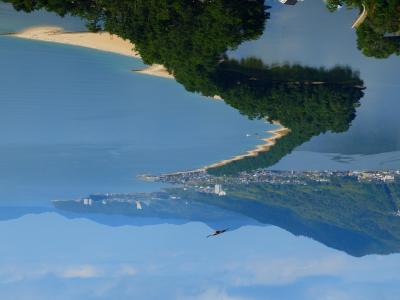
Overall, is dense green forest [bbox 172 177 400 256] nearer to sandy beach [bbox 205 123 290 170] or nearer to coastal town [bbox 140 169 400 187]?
coastal town [bbox 140 169 400 187]

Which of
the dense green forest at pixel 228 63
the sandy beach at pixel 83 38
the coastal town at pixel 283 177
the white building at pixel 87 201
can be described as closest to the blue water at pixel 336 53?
the dense green forest at pixel 228 63

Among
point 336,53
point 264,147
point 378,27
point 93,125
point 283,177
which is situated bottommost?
point 283,177

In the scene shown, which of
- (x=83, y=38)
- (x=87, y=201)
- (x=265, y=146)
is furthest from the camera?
(x=87, y=201)

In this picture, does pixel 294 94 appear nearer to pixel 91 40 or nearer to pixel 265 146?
pixel 265 146

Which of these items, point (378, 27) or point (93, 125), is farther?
point (93, 125)

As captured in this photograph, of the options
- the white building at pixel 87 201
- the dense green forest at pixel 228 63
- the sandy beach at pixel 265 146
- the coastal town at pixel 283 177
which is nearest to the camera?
the dense green forest at pixel 228 63

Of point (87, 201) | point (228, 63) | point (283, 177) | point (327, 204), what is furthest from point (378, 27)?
point (87, 201)

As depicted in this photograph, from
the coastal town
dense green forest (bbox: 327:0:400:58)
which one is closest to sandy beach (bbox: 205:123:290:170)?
the coastal town

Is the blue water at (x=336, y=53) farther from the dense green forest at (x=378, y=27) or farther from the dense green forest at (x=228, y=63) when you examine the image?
the dense green forest at (x=378, y=27)
